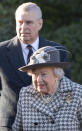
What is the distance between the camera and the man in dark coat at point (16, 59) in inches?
245

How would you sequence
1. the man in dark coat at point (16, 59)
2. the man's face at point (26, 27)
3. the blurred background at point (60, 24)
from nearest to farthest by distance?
the man in dark coat at point (16, 59) < the man's face at point (26, 27) < the blurred background at point (60, 24)

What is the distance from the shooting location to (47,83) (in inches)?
212

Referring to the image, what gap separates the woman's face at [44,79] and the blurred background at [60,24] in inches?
241

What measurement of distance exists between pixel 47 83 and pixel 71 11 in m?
8.54

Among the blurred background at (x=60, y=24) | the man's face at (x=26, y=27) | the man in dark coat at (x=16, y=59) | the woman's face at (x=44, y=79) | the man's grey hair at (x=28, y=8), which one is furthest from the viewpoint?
the blurred background at (x=60, y=24)

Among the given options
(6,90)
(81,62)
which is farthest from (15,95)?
(81,62)

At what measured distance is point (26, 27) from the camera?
636 cm

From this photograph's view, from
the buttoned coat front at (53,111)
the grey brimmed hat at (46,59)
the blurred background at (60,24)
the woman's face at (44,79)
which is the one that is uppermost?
the grey brimmed hat at (46,59)

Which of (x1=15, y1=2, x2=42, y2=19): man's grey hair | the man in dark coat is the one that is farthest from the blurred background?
the man in dark coat

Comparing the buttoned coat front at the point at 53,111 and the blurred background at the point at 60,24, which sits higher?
the buttoned coat front at the point at 53,111

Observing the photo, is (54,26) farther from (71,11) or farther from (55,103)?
(55,103)

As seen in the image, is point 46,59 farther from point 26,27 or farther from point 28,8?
point 28,8

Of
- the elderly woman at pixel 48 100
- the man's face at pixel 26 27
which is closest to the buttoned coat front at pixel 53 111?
the elderly woman at pixel 48 100

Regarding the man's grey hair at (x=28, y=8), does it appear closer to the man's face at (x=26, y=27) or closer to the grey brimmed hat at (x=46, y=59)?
the man's face at (x=26, y=27)
